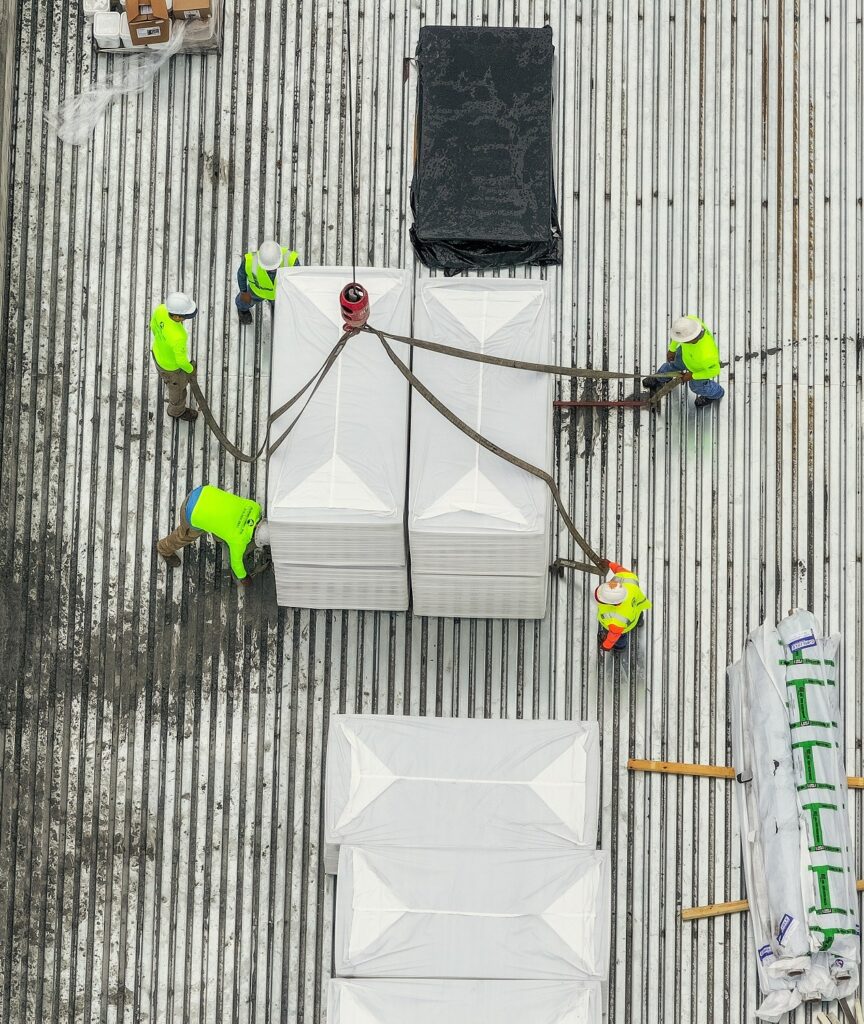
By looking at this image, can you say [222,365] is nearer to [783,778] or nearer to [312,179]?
[312,179]

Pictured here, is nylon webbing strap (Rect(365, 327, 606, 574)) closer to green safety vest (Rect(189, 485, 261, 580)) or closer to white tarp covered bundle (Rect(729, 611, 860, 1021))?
green safety vest (Rect(189, 485, 261, 580))

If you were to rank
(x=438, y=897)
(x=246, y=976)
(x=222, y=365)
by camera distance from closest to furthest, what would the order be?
1. (x=438, y=897)
2. (x=246, y=976)
3. (x=222, y=365)

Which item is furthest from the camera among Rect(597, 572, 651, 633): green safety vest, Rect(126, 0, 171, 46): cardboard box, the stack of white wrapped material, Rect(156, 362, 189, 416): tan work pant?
Rect(126, 0, 171, 46): cardboard box

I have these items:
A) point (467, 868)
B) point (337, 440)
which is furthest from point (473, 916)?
point (337, 440)

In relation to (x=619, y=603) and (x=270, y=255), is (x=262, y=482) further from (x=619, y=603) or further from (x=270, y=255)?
(x=619, y=603)

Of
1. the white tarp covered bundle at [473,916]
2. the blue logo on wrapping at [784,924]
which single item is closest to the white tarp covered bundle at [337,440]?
the white tarp covered bundle at [473,916]

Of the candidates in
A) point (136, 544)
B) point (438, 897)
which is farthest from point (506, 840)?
point (136, 544)

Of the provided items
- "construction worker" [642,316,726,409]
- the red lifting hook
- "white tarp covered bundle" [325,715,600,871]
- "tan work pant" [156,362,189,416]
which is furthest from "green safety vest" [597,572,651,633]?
"tan work pant" [156,362,189,416]
